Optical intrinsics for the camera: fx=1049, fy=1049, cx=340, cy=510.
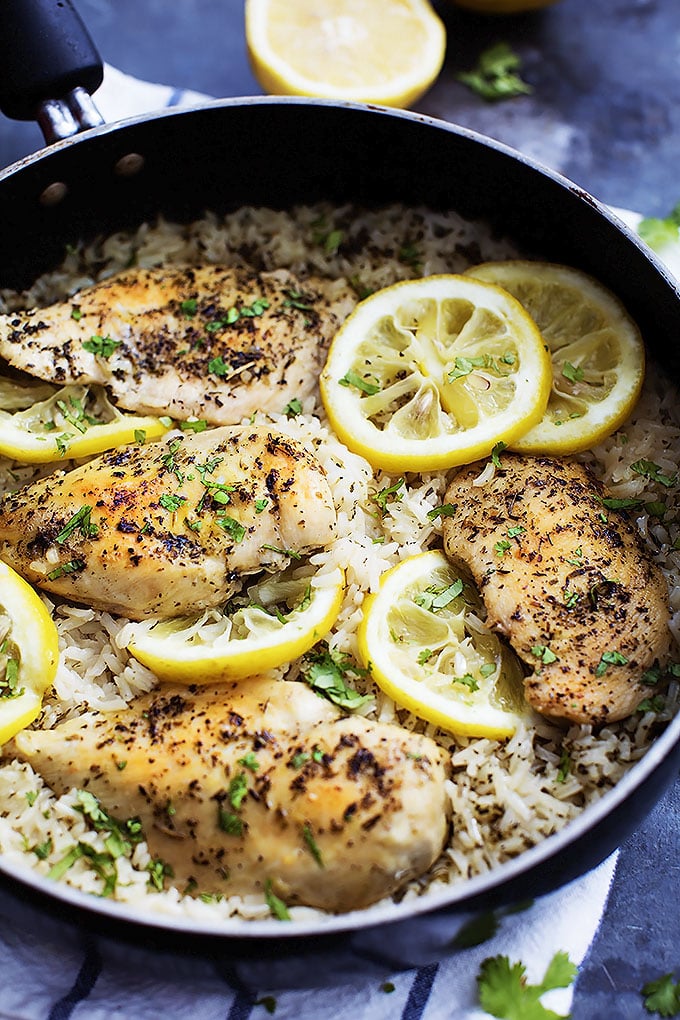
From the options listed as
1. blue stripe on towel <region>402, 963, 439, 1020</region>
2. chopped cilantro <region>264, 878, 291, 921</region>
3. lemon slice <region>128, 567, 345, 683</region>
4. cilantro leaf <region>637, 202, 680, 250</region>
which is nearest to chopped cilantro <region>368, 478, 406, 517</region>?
lemon slice <region>128, 567, 345, 683</region>

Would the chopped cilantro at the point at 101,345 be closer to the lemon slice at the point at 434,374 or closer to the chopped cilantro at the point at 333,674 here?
the lemon slice at the point at 434,374

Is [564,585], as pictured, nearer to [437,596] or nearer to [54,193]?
[437,596]

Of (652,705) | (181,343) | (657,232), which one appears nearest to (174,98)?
(181,343)

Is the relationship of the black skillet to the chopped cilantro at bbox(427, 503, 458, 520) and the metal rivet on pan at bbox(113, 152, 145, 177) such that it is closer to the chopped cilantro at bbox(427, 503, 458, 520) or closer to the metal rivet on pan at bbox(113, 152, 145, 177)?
the metal rivet on pan at bbox(113, 152, 145, 177)

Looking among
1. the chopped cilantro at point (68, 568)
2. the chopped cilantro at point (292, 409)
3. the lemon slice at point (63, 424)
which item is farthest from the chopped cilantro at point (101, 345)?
the chopped cilantro at point (68, 568)

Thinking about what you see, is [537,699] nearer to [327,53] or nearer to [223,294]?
[223,294]

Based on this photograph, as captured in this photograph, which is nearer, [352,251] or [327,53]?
[352,251]

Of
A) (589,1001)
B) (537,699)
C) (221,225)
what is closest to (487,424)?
(537,699)
